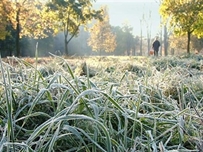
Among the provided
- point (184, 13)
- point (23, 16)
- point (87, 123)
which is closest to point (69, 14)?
point (23, 16)

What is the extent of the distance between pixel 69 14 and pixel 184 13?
9065mm

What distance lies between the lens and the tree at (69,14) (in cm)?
2200

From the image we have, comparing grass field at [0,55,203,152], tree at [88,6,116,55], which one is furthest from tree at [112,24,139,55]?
grass field at [0,55,203,152]

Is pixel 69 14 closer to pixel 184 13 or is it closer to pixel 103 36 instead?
pixel 184 13

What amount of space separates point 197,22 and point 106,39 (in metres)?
22.5

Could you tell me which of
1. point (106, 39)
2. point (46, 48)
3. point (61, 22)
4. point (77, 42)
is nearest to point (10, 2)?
point (61, 22)

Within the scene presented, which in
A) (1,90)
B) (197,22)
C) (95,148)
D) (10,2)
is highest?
(10,2)

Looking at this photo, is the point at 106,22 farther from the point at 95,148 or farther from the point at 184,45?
the point at 95,148

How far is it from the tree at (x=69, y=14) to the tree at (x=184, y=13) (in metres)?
6.37

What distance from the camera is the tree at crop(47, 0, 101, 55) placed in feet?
72.2

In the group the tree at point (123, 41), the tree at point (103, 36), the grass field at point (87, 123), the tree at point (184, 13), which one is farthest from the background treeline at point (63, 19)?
the tree at point (123, 41)

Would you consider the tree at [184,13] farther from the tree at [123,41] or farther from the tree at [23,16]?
the tree at [123,41]

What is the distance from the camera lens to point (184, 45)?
123ft

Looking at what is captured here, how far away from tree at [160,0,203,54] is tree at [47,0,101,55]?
6367 millimetres
